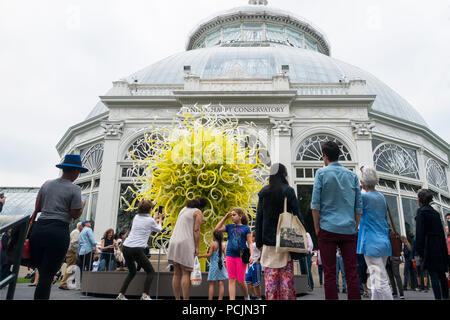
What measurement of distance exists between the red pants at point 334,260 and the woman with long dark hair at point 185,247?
211 cm

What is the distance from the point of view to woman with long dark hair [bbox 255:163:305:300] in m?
3.48

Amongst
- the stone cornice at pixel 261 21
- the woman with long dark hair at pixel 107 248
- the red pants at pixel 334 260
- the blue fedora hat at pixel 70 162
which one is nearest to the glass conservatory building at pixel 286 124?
the woman with long dark hair at pixel 107 248

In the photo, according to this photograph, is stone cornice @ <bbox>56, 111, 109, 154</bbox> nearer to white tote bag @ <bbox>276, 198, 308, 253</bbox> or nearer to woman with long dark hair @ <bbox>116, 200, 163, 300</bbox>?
woman with long dark hair @ <bbox>116, 200, 163, 300</bbox>

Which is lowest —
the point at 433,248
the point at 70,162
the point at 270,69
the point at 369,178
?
the point at 433,248

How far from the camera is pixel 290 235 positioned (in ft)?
11.2

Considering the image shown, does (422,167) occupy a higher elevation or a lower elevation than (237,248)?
higher

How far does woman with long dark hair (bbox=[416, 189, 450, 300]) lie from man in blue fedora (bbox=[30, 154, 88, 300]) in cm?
487

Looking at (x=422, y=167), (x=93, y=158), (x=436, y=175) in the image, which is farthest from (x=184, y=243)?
(x=436, y=175)

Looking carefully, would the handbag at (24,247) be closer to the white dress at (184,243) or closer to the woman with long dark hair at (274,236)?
the white dress at (184,243)

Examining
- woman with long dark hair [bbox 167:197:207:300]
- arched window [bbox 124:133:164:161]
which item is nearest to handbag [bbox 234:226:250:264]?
woman with long dark hair [bbox 167:197:207:300]

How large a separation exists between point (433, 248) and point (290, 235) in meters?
2.60

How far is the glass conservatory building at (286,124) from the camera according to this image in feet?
53.6

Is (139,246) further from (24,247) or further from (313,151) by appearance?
(313,151)
